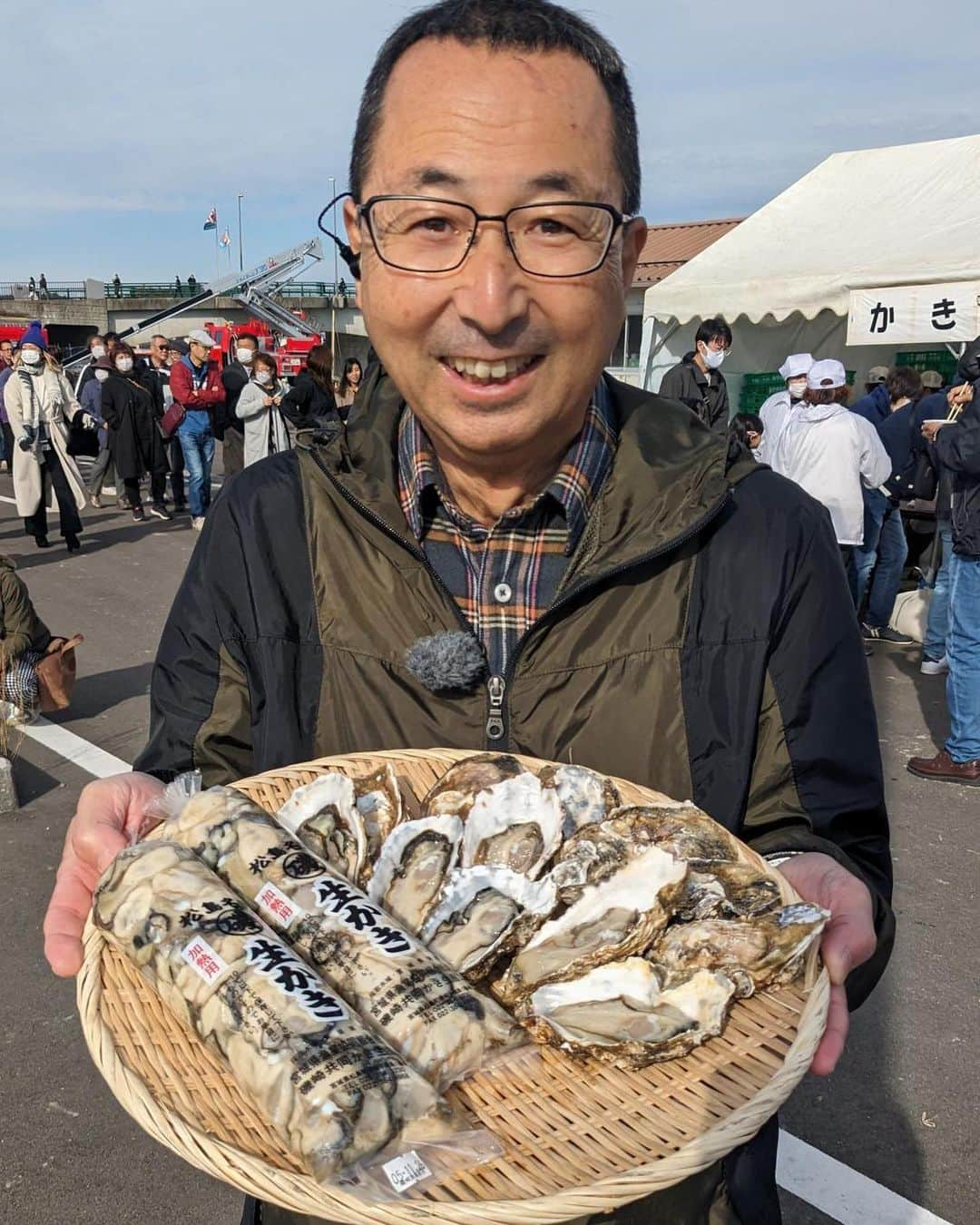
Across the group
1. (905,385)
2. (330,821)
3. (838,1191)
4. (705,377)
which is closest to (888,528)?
(905,385)

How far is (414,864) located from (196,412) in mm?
11568

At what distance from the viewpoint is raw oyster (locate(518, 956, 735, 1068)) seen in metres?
1.30

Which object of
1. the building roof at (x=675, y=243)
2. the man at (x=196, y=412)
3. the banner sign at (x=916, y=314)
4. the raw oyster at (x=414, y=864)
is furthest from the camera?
the building roof at (x=675, y=243)

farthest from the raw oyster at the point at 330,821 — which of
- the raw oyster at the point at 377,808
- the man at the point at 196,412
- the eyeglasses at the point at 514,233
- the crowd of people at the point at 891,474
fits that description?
the man at the point at 196,412

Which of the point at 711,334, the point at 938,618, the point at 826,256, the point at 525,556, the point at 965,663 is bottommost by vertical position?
the point at 938,618

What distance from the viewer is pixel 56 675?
19.4ft

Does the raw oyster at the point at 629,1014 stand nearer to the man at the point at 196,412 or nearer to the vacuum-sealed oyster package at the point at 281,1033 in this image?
the vacuum-sealed oyster package at the point at 281,1033

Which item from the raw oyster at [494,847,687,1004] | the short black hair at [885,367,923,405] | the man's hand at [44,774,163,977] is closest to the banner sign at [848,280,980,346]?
the short black hair at [885,367,923,405]

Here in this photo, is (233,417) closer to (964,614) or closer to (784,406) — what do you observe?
(784,406)

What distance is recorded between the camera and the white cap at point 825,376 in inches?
283

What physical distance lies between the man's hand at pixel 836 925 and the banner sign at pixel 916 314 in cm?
839

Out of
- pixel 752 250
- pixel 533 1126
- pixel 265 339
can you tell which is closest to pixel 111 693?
pixel 533 1126

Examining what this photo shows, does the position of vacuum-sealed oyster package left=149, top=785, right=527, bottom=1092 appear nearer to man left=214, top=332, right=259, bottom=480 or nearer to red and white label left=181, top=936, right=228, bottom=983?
red and white label left=181, top=936, right=228, bottom=983

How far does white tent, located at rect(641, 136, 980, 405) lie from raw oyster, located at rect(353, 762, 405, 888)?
8701 mm
